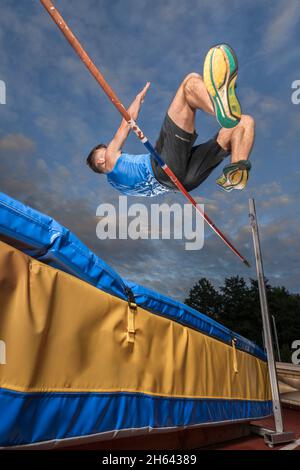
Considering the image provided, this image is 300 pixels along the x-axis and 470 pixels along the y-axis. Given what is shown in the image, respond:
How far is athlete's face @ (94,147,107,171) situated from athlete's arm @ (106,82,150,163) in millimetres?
92

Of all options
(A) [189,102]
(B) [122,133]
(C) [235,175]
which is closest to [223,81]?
(A) [189,102]

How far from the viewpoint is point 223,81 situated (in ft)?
8.61

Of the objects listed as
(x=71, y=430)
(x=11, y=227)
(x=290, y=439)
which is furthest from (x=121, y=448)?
(x=290, y=439)

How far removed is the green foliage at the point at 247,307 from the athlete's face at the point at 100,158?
77.3 feet

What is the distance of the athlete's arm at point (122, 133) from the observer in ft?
12.3

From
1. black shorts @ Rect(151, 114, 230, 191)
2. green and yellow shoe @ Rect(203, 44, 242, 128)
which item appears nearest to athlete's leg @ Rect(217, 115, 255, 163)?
black shorts @ Rect(151, 114, 230, 191)

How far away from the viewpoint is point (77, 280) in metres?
1.30

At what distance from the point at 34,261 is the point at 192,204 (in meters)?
3.48

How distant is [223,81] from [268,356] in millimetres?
2382

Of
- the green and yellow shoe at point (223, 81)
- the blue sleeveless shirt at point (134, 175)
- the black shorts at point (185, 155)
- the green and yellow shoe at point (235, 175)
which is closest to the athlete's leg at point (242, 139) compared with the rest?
the green and yellow shoe at point (235, 175)

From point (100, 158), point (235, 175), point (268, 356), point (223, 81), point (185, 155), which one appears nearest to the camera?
point (223, 81)

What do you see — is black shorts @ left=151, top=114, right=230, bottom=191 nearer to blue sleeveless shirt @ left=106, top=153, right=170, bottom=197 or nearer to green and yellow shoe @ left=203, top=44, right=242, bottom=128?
blue sleeveless shirt @ left=106, top=153, right=170, bottom=197

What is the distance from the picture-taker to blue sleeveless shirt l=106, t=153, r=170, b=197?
4.05 metres

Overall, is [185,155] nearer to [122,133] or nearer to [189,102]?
[189,102]
